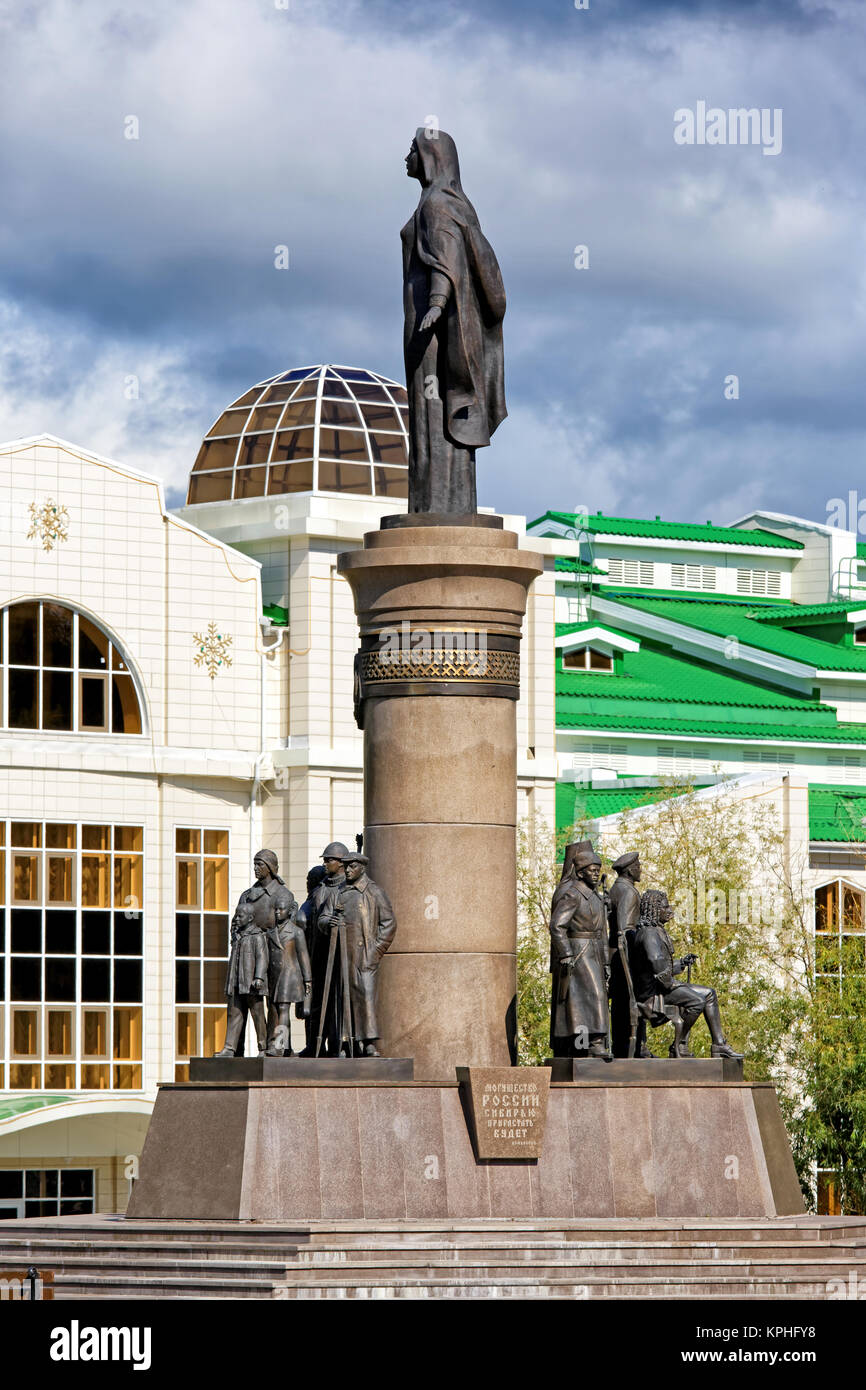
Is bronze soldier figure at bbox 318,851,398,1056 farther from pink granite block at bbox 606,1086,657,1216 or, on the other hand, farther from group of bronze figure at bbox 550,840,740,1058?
pink granite block at bbox 606,1086,657,1216

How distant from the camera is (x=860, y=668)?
72000 millimetres

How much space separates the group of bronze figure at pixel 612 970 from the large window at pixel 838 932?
69.8 ft

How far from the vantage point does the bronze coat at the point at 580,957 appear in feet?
83.6

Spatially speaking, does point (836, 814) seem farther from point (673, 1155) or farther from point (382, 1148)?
point (382, 1148)

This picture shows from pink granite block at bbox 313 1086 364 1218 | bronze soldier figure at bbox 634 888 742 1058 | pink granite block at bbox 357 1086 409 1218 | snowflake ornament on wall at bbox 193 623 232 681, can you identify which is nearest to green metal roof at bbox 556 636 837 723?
snowflake ornament on wall at bbox 193 623 232 681

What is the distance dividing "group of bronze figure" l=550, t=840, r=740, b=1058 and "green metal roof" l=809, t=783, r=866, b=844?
30.8m

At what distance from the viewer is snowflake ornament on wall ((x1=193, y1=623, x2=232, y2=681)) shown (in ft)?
180

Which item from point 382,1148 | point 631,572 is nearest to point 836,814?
point 631,572

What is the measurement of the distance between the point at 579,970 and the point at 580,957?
4.6 inches

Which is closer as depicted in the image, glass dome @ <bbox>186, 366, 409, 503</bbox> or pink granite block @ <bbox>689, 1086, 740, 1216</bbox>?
pink granite block @ <bbox>689, 1086, 740, 1216</bbox>

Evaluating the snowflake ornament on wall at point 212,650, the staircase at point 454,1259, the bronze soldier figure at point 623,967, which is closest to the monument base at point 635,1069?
the bronze soldier figure at point 623,967

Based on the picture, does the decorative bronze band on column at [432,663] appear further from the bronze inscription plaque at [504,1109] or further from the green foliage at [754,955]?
the green foliage at [754,955]

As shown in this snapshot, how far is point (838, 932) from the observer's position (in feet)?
168
